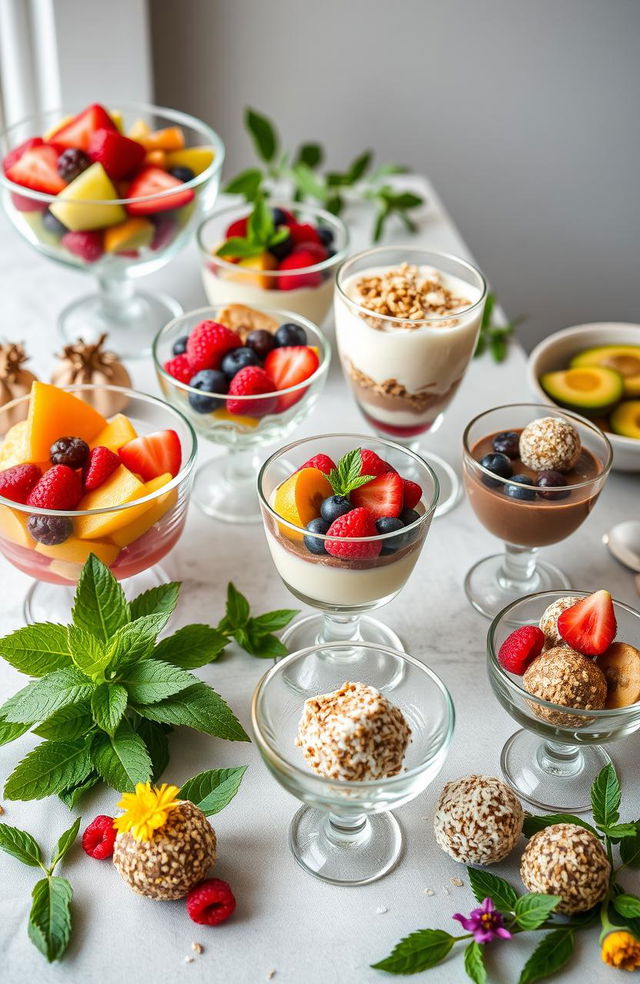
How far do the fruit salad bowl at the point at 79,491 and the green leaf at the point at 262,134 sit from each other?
1.02 m

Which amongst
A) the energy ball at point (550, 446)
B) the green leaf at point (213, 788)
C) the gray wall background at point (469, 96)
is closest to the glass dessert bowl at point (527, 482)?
the energy ball at point (550, 446)

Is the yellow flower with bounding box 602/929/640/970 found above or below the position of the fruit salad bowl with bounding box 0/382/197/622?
below

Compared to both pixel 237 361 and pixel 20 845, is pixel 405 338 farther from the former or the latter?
pixel 20 845

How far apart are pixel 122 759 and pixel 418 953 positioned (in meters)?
0.34

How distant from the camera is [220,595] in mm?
A: 1299

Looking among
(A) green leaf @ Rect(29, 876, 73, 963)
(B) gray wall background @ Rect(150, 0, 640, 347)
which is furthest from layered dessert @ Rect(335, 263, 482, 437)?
(B) gray wall background @ Rect(150, 0, 640, 347)

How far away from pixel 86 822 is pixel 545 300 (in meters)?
2.48

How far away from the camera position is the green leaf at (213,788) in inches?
38.5

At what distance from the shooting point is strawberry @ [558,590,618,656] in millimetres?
999

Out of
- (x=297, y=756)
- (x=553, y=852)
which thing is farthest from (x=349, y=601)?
(x=553, y=852)

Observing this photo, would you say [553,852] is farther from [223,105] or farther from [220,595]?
[223,105]

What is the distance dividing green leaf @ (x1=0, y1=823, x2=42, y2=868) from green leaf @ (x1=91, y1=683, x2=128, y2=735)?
0.13 m

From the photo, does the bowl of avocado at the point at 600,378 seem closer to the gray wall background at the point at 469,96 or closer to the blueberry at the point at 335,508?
the blueberry at the point at 335,508

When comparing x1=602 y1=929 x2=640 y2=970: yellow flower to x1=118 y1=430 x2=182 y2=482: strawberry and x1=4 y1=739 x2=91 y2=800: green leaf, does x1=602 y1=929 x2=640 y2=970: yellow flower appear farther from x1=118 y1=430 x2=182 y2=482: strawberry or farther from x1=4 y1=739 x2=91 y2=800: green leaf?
x1=118 y1=430 x2=182 y2=482: strawberry
